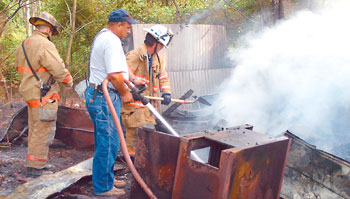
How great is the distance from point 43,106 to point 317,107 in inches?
179

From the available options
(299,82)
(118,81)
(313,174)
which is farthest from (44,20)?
(299,82)

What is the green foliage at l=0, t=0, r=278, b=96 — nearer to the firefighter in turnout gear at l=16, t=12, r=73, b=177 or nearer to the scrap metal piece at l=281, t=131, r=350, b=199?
the firefighter in turnout gear at l=16, t=12, r=73, b=177

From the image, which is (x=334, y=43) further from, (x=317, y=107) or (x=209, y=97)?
(x=209, y=97)

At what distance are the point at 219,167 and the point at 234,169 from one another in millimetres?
116

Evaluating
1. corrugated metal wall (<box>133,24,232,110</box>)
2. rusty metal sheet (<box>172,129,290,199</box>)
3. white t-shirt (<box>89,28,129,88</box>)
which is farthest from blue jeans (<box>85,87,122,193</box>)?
corrugated metal wall (<box>133,24,232,110</box>)

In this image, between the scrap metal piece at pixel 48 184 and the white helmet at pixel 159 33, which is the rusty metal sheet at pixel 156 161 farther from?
the white helmet at pixel 159 33

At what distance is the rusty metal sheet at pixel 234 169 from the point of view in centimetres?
228

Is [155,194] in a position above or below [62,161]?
above

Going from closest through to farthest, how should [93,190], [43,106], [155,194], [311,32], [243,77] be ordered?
[155,194]
[93,190]
[43,106]
[311,32]
[243,77]

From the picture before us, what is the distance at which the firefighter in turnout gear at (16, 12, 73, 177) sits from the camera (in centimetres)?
378

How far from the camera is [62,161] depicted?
4.60 meters

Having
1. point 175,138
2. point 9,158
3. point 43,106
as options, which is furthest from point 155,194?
point 9,158

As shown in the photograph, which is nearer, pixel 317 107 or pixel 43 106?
pixel 43 106

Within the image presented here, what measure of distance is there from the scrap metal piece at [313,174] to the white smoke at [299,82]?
1246 mm
